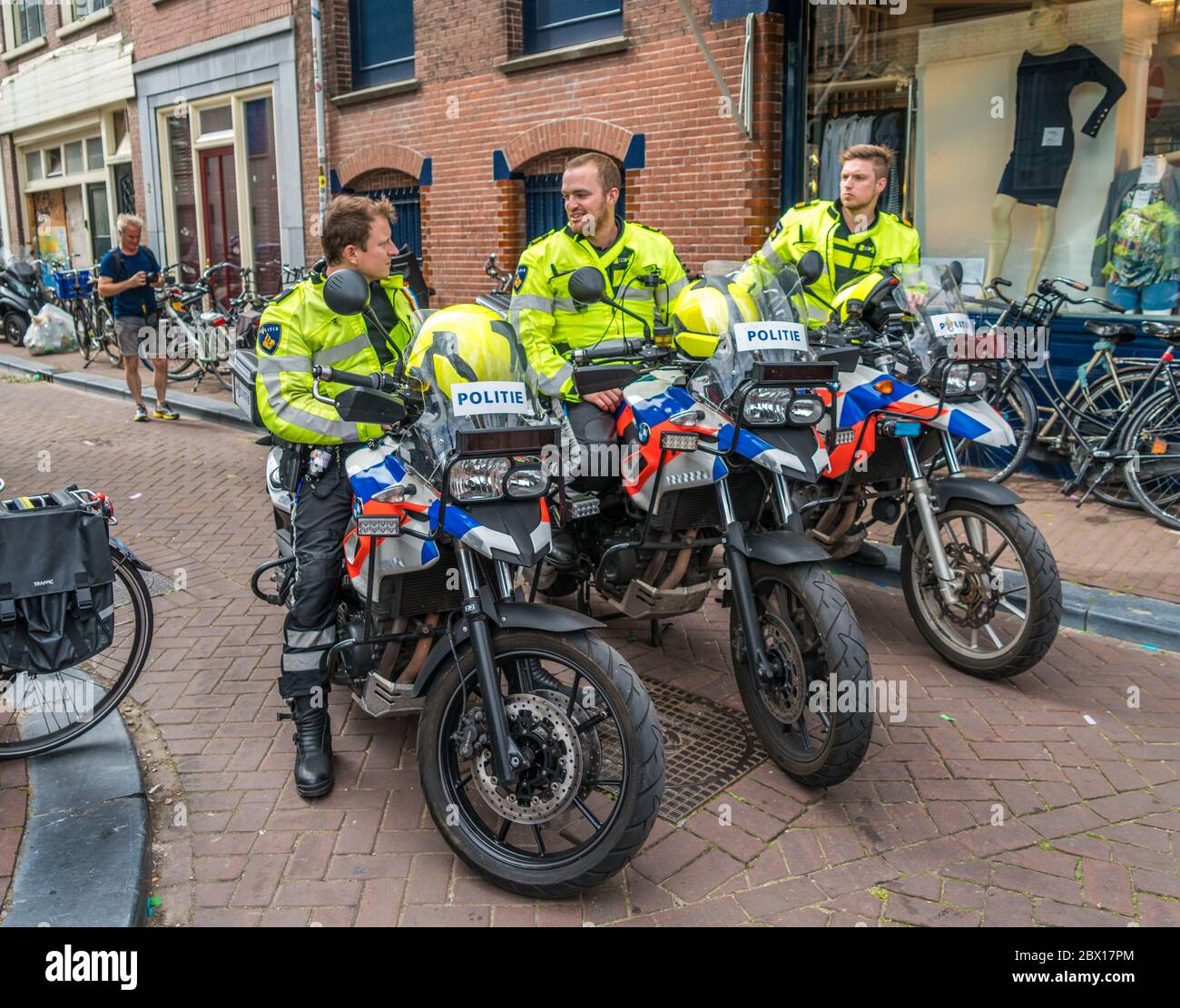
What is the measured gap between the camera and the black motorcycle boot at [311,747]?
370cm

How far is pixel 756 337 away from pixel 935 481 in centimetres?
138

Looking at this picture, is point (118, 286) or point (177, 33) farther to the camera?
point (177, 33)

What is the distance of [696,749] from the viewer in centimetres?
404

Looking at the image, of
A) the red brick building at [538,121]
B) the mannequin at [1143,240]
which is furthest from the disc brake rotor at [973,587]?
the red brick building at [538,121]

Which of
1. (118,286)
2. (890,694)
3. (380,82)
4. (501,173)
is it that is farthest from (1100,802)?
(380,82)

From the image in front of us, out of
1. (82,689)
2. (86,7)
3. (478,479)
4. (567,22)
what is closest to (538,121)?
(567,22)

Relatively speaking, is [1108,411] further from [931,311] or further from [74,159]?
[74,159]

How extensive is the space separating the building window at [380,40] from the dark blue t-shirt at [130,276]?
146 inches

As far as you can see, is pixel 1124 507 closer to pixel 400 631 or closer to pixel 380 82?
pixel 400 631

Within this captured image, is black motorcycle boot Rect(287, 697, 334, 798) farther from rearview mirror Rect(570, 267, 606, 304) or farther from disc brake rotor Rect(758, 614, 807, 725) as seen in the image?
rearview mirror Rect(570, 267, 606, 304)

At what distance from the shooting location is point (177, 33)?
16.1 m

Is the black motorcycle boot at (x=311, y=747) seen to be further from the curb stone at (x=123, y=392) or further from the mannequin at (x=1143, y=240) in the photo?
the curb stone at (x=123, y=392)

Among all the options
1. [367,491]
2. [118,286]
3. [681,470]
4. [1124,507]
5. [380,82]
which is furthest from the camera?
[380,82]

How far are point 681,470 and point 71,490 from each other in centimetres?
217
